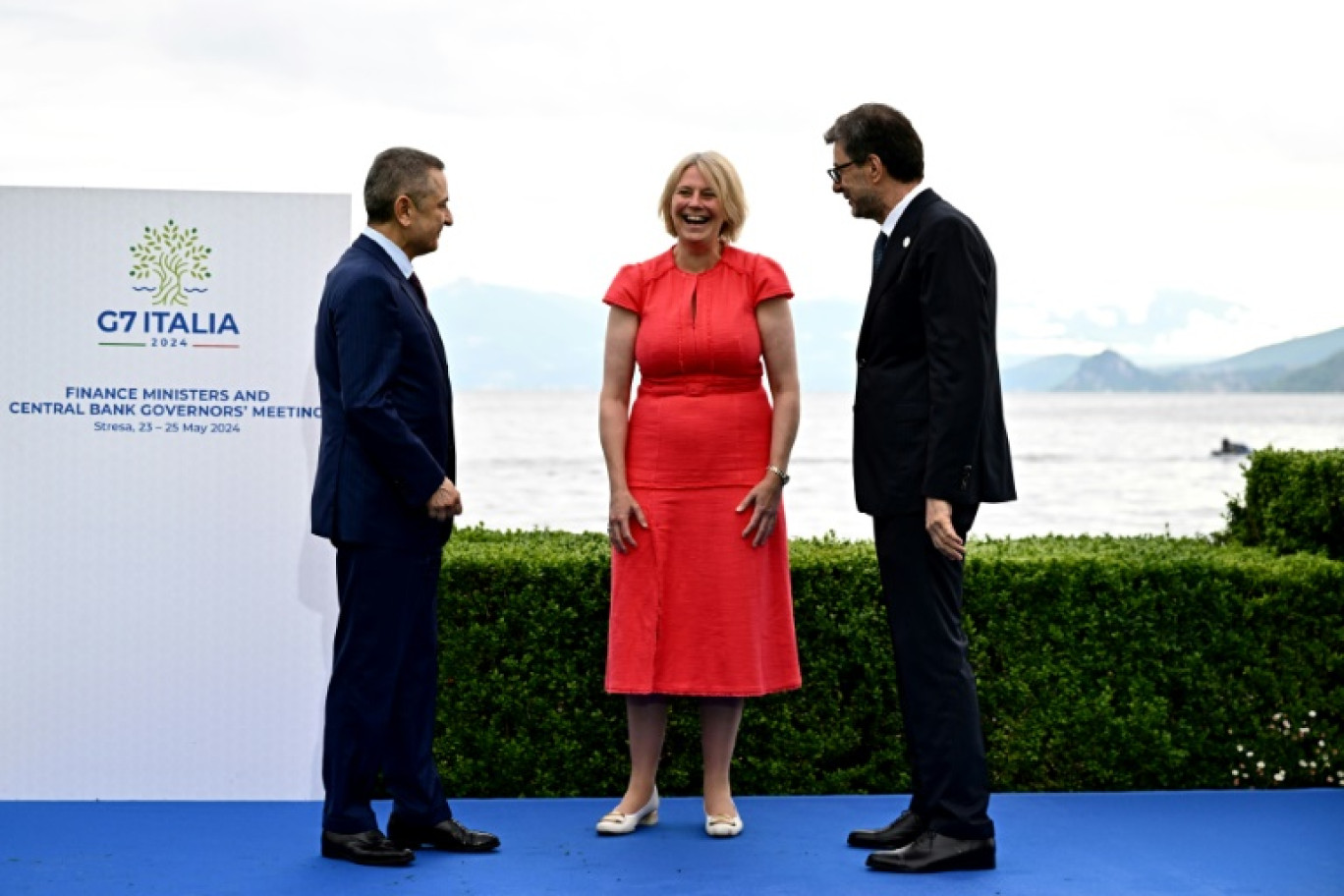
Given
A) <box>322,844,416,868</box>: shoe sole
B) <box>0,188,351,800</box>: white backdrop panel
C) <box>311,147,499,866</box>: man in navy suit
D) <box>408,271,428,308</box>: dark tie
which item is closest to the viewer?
<box>311,147,499,866</box>: man in navy suit

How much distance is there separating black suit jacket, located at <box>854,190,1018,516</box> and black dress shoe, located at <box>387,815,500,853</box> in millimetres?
1499

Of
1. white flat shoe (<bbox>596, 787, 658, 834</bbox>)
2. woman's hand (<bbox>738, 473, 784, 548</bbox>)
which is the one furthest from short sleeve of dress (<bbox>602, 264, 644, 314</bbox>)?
white flat shoe (<bbox>596, 787, 658, 834</bbox>)

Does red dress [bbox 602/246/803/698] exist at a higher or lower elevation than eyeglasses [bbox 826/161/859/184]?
lower

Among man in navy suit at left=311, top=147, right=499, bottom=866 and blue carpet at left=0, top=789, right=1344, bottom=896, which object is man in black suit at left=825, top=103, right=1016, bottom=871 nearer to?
blue carpet at left=0, top=789, right=1344, bottom=896

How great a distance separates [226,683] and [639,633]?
1.49 meters

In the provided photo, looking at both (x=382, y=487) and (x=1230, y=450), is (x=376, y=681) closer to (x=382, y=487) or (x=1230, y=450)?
(x=382, y=487)

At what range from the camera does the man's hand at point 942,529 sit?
4539 mm

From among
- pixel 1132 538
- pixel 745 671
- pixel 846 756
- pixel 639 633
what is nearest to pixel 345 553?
pixel 639 633

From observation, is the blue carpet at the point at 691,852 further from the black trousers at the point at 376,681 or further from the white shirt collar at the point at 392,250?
Answer: the white shirt collar at the point at 392,250

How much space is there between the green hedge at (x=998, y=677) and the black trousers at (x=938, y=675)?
1105mm

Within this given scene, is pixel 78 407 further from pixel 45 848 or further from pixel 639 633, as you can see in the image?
pixel 639 633

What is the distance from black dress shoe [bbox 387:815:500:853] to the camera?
4.96 meters

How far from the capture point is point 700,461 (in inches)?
200

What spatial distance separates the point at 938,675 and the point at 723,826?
897 millimetres
